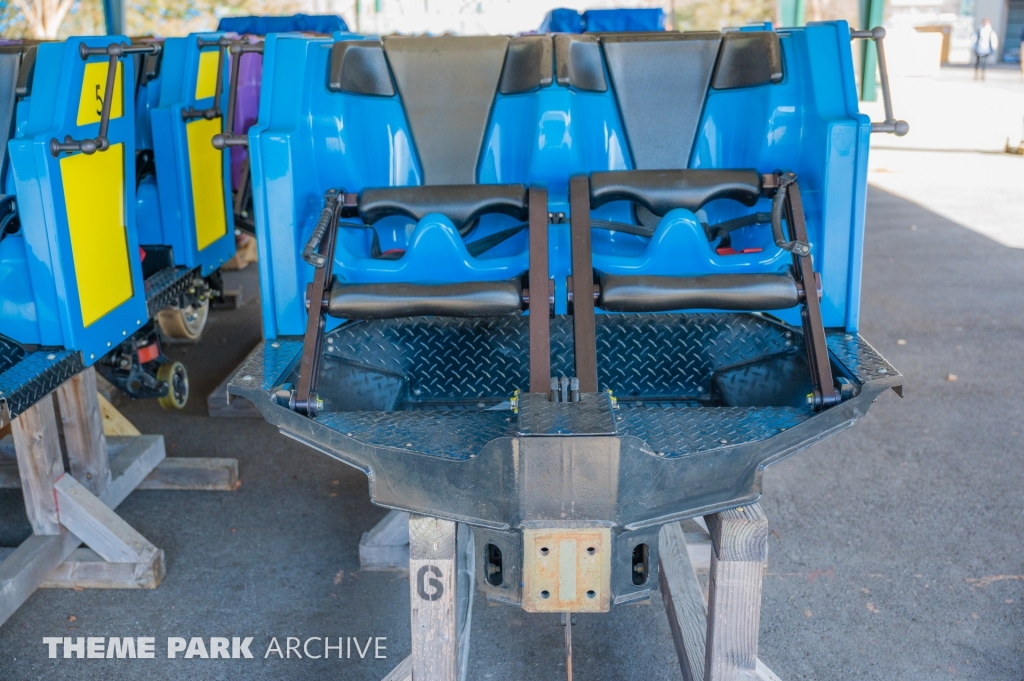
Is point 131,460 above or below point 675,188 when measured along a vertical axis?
below

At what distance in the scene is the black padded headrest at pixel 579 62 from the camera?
237cm

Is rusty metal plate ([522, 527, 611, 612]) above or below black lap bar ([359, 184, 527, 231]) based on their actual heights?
below

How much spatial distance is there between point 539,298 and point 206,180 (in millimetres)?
2025

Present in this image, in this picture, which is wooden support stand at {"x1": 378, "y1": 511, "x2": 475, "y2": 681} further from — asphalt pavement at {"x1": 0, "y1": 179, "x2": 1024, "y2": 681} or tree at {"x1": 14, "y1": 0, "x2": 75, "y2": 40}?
tree at {"x1": 14, "y1": 0, "x2": 75, "y2": 40}

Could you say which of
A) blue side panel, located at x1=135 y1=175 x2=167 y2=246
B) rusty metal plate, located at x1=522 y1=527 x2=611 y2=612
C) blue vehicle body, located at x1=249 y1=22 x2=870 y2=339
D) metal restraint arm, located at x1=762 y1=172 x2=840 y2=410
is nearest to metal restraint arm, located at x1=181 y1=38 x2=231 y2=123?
blue side panel, located at x1=135 y1=175 x2=167 y2=246

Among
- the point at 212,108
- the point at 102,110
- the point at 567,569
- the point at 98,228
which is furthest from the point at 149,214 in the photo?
the point at 567,569

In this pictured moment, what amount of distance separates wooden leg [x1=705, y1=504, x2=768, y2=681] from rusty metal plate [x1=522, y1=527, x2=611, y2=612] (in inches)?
12.4

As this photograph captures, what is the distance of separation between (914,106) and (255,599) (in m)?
12.1

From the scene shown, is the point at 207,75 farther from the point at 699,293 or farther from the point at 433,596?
the point at 433,596

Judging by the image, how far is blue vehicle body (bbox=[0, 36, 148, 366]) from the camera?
2334mm

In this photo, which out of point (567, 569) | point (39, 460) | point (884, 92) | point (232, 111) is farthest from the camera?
point (39, 460)

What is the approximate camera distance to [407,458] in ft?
5.24

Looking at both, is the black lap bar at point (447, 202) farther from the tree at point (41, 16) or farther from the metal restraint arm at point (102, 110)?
the tree at point (41, 16)

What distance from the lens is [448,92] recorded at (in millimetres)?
2441
